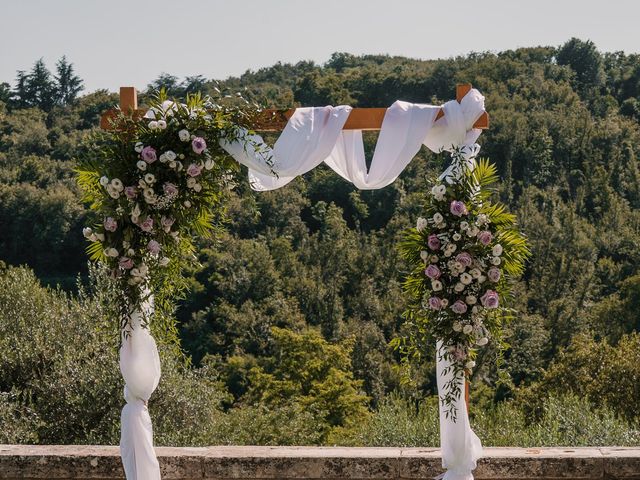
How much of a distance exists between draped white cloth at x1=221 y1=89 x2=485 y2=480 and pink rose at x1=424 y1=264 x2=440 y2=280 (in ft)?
1.54

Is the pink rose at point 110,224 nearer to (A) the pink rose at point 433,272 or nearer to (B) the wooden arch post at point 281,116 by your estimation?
(B) the wooden arch post at point 281,116

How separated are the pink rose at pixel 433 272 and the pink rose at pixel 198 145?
1350 mm

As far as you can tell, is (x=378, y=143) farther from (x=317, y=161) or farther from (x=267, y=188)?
(x=267, y=188)

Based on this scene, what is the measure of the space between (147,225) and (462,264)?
1.65 meters

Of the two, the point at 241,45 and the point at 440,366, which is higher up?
the point at 241,45

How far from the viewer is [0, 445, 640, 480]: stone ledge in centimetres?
571

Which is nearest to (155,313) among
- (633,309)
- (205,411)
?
(205,411)

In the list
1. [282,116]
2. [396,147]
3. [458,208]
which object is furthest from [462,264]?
[282,116]

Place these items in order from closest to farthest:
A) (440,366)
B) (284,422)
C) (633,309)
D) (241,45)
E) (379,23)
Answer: (440,366) → (284,422) → (241,45) → (379,23) → (633,309)

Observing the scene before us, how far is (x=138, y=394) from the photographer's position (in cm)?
551

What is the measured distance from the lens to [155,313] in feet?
18.2

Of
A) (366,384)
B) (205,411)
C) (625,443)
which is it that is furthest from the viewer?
(366,384)

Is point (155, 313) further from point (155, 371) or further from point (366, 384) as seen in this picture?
point (366, 384)

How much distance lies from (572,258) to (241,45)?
2150cm
